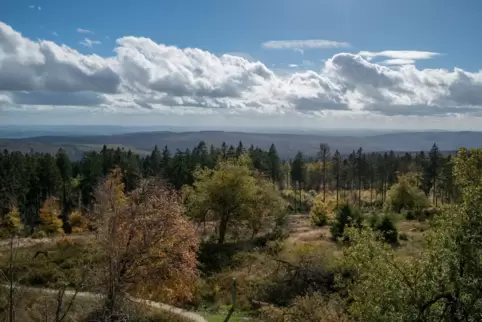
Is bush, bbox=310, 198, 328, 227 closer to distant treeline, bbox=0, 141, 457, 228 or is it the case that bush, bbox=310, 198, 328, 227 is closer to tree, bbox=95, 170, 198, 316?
distant treeline, bbox=0, 141, 457, 228

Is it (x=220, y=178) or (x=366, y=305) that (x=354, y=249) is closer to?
(x=366, y=305)

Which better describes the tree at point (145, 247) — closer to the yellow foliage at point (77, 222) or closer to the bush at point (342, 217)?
the bush at point (342, 217)

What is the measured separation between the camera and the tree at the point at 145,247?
23237 millimetres

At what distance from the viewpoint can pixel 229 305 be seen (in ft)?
97.8

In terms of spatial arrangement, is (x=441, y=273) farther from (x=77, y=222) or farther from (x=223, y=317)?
(x=77, y=222)

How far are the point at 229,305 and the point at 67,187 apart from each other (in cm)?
6373

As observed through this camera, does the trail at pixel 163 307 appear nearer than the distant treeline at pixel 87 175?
Yes

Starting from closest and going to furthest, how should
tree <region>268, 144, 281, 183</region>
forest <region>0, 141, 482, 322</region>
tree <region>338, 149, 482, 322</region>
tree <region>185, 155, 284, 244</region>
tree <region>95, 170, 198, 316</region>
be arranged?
1. tree <region>338, 149, 482, 322</region>
2. forest <region>0, 141, 482, 322</region>
3. tree <region>95, 170, 198, 316</region>
4. tree <region>185, 155, 284, 244</region>
5. tree <region>268, 144, 281, 183</region>

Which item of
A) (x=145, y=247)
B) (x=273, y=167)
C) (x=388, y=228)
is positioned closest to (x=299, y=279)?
(x=145, y=247)

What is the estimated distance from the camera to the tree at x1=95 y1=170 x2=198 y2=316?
23.2 meters

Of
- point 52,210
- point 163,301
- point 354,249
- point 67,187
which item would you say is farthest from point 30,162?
point 354,249

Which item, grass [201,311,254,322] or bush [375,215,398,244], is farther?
bush [375,215,398,244]

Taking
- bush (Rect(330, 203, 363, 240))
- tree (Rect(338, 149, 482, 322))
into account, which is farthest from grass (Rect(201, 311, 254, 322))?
bush (Rect(330, 203, 363, 240))

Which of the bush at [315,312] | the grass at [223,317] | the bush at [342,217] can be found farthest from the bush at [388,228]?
the bush at [315,312]
